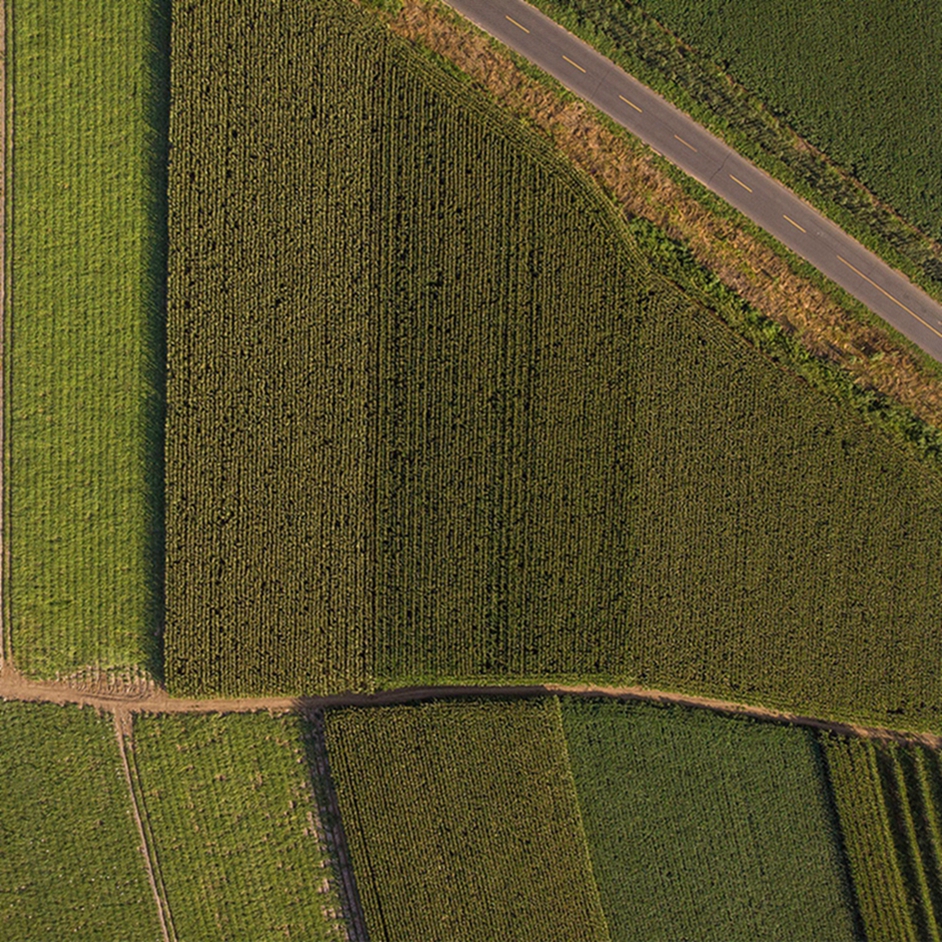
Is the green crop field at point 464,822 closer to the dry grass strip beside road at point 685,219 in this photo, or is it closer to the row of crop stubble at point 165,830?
the row of crop stubble at point 165,830

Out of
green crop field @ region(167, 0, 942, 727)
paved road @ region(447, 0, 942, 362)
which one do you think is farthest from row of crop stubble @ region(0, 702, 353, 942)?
paved road @ region(447, 0, 942, 362)

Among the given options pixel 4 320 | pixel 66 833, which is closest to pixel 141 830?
pixel 66 833

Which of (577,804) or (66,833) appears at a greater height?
(577,804)

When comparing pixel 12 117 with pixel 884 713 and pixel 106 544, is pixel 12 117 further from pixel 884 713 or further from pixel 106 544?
pixel 884 713

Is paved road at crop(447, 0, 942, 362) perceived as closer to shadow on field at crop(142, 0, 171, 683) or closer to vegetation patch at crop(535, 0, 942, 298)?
vegetation patch at crop(535, 0, 942, 298)

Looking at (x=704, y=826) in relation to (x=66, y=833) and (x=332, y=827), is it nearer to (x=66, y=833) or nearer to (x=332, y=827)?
(x=332, y=827)

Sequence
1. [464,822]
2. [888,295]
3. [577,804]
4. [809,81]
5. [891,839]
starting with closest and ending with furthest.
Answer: [464,822] → [577,804] → [891,839] → [809,81] → [888,295]

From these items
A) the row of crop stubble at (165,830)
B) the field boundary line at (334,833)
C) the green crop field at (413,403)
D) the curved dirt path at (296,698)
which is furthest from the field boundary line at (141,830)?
the field boundary line at (334,833)
